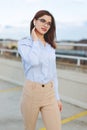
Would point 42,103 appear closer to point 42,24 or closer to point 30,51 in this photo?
point 30,51

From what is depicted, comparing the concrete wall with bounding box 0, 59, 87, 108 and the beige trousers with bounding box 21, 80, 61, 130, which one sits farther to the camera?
the concrete wall with bounding box 0, 59, 87, 108

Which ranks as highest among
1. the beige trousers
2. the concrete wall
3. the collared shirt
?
the collared shirt

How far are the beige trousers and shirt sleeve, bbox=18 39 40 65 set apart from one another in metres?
0.26

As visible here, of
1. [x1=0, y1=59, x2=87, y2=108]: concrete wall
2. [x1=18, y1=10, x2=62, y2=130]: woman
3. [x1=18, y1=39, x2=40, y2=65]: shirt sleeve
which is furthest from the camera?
[x1=0, y1=59, x2=87, y2=108]: concrete wall

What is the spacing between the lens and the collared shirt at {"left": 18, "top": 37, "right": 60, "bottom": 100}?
2736mm

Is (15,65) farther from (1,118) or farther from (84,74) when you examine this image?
(1,118)

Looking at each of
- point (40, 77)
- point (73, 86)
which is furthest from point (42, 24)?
point (73, 86)

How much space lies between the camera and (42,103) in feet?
9.48

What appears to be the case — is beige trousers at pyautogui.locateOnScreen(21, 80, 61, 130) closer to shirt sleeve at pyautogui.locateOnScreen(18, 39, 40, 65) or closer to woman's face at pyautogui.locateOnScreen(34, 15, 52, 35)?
shirt sleeve at pyautogui.locateOnScreen(18, 39, 40, 65)

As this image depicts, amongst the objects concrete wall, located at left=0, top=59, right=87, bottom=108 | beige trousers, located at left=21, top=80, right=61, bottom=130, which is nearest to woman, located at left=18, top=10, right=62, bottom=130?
beige trousers, located at left=21, top=80, right=61, bottom=130

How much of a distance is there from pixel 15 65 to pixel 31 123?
22.5 ft

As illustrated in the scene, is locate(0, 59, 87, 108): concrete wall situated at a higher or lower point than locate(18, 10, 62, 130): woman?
lower

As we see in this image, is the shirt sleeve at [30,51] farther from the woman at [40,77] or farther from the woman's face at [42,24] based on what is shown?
the woman's face at [42,24]

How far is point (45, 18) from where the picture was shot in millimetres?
2930
